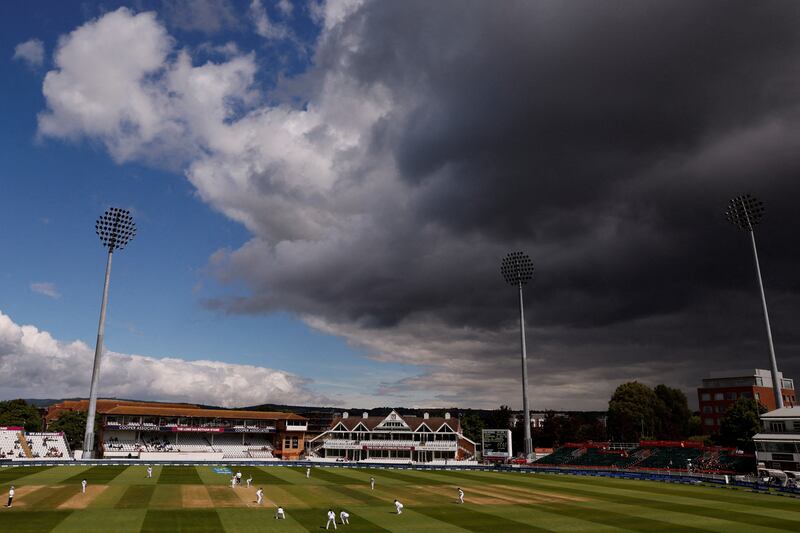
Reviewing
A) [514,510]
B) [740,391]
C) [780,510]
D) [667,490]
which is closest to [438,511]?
[514,510]

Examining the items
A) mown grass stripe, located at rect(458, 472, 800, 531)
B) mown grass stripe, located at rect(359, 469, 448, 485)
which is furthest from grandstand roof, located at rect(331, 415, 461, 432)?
mown grass stripe, located at rect(458, 472, 800, 531)

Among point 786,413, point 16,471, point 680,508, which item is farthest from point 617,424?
point 16,471

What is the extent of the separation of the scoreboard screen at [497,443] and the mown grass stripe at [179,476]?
172 ft

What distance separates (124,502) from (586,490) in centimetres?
4368

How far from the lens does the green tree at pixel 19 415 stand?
113 meters

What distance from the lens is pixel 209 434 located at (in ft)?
351

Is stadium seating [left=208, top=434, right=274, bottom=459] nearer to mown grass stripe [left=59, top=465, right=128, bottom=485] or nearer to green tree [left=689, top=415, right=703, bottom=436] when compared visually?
mown grass stripe [left=59, top=465, right=128, bottom=485]

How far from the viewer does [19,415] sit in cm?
11506

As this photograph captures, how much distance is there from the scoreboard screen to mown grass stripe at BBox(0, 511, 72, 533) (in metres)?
77.9

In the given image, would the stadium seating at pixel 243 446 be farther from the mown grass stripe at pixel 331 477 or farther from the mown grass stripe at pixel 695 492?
the mown grass stripe at pixel 695 492

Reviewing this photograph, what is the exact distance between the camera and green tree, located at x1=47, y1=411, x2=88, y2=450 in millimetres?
108875

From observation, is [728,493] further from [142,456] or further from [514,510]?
[142,456]

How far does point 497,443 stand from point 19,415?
96.8 meters

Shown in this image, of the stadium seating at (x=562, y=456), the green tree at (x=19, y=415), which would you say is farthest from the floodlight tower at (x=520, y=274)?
the green tree at (x=19, y=415)
